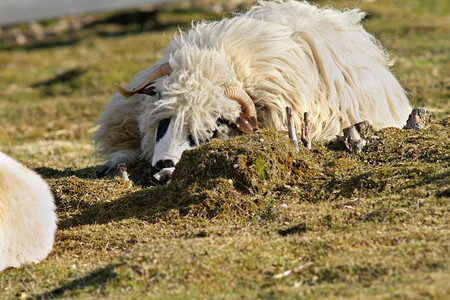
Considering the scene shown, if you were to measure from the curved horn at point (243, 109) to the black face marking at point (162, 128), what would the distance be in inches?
25.2

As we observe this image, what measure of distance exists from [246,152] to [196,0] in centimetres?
2107

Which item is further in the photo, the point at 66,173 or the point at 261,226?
the point at 66,173

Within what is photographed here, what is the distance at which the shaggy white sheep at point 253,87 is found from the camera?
627 centimetres

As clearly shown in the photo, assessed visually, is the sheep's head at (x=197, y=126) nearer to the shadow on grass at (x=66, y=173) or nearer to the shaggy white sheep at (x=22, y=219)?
the shadow on grass at (x=66, y=173)

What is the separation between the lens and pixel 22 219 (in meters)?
4.76

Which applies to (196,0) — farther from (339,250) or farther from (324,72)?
(339,250)

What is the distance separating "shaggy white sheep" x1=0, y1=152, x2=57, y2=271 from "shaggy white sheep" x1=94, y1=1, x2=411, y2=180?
56.6 inches

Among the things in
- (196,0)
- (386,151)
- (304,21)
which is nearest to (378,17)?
(196,0)

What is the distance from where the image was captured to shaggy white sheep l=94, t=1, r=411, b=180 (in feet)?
20.6

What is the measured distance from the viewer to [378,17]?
19672 millimetres

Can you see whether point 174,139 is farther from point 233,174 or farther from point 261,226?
point 261,226

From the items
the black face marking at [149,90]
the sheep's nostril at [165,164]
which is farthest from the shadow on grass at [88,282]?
the black face marking at [149,90]

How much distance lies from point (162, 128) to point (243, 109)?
0.81 m

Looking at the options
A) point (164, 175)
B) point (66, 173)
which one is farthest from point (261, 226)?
point (66, 173)
